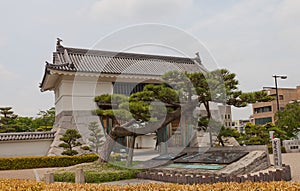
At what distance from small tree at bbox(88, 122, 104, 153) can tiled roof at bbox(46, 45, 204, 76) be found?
2759 millimetres

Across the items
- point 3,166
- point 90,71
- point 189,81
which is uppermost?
point 90,71

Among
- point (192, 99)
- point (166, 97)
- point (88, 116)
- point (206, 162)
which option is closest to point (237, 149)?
point (206, 162)

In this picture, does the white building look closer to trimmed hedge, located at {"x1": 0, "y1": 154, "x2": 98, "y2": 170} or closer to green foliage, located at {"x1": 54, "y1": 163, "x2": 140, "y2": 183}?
trimmed hedge, located at {"x1": 0, "y1": 154, "x2": 98, "y2": 170}

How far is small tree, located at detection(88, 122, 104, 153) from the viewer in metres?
13.3

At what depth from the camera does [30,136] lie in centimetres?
1428

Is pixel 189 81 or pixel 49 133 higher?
pixel 189 81

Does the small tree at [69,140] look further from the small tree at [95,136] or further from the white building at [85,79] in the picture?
the white building at [85,79]

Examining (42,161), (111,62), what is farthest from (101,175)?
(111,62)

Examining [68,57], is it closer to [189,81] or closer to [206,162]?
[189,81]

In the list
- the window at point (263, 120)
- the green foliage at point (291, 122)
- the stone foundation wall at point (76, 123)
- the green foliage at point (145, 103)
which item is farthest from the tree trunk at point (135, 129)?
the window at point (263, 120)

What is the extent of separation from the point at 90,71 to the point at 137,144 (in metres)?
5.57

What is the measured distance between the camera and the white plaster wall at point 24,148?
45.6ft

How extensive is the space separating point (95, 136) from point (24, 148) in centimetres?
354

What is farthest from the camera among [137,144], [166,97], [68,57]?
[137,144]
